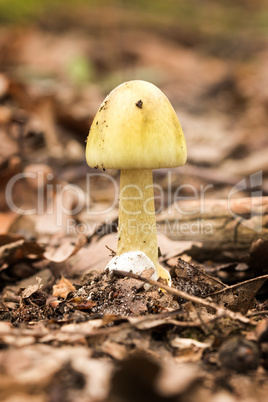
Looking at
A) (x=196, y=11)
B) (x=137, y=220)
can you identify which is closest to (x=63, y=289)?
(x=137, y=220)

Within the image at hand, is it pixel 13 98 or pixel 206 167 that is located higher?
pixel 13 98

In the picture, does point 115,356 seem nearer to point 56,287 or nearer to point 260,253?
point 56,287

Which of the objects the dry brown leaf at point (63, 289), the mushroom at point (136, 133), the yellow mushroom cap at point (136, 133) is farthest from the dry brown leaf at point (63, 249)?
the yellow mushroom cap at point (136, 133)

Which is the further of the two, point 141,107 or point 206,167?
point 206,167

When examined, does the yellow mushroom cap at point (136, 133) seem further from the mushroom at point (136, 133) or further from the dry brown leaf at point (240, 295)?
the dry brown leaf at point (240, 295)

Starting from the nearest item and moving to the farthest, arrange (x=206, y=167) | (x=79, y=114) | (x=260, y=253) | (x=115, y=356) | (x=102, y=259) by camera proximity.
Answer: (x=115, y=356) → (x=260, y=253) → (x=102, y=259) → (x=206, y=167) → (x=79, y=114)

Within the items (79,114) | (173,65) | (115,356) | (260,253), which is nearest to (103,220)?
(260,253)

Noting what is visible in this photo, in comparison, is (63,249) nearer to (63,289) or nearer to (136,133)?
(63,289)
